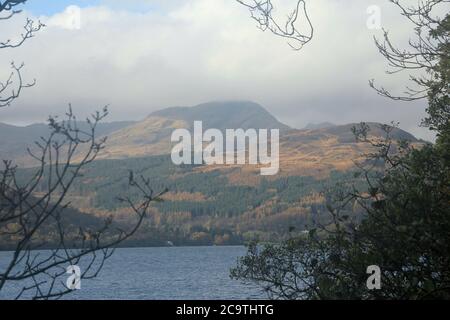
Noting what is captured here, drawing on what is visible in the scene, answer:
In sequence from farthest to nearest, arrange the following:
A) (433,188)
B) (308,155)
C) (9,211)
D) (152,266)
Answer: (308,155) < (152,266) < (433,188) < (9,211)

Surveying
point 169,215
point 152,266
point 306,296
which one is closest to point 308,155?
point 169,215

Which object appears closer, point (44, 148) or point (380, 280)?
point (44, 148)

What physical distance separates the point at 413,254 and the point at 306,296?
172cm

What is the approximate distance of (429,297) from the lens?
723 centimetres

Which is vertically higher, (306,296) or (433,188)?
(433,188)

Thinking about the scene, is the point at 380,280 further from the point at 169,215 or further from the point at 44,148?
the point at 169,215

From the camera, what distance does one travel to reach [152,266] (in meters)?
103

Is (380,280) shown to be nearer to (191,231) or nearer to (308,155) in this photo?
(191,231)
